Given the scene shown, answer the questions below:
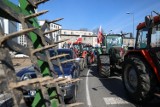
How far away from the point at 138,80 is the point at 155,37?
1.35m

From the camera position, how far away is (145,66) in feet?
28.0

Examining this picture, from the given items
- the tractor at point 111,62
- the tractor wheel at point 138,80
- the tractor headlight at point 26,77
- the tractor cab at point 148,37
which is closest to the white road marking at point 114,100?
the tractor wheel at point 138,80

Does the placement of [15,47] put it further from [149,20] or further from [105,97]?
[105,97]

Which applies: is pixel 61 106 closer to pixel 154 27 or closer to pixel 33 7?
pixel 33 7

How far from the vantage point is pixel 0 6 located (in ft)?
10.3

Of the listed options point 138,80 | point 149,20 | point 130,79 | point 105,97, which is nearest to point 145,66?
point 138,80

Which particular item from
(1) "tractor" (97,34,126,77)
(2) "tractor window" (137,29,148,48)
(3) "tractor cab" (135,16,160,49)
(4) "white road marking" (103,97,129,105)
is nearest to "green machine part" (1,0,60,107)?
(3) "tractor cab" (135,16,160,49)

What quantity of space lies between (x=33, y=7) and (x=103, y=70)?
37.6 feet

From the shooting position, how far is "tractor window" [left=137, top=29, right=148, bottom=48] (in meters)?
9.38

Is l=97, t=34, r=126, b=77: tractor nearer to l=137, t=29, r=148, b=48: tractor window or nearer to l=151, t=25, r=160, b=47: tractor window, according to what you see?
l=137, t=29, r=148, b=48: tractor window

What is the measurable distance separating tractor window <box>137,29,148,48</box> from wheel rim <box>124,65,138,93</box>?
82 centimetres

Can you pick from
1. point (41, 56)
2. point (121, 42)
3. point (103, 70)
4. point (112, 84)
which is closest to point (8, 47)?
point (41, 56)

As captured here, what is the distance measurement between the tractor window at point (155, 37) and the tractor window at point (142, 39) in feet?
1.80

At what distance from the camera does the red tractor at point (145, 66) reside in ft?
26.8
